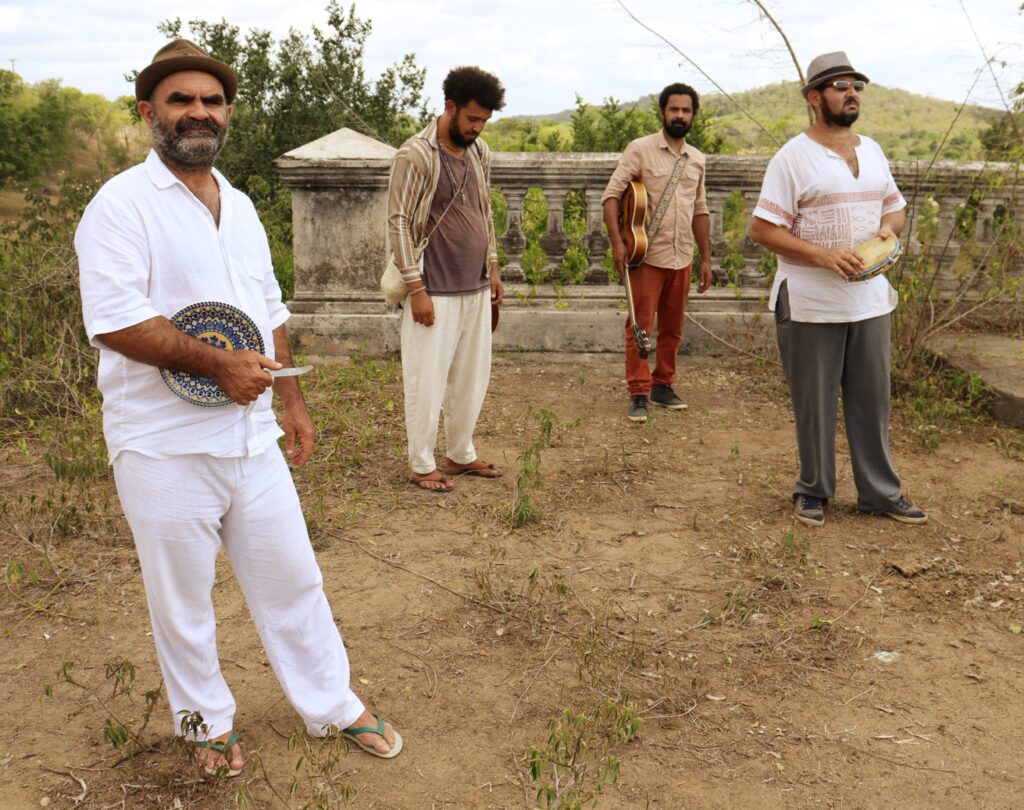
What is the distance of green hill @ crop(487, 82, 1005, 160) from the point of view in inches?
313

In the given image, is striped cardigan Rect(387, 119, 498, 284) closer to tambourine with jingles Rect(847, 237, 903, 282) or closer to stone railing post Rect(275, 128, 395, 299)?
tambourine with jingles Rect(847, 237, 903, 282)

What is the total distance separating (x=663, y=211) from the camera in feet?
21.3

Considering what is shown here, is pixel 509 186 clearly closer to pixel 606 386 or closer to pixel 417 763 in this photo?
pixel 606 386

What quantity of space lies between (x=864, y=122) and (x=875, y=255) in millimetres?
27340

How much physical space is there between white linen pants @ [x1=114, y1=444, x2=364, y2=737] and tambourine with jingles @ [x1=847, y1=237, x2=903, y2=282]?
2.84 metres

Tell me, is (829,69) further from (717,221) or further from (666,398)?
(717,221)

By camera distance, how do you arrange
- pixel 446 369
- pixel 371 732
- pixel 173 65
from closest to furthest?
pixel 173 65, pixel 371 732, pixel 446 369

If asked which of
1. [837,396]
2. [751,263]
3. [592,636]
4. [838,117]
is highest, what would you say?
[838,117]

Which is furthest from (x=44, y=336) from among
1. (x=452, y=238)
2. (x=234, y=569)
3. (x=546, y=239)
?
(x=234, y=569)

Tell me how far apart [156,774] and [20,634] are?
131cm

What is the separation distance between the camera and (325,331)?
7672mm

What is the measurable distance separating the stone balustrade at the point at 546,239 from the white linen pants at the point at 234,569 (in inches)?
187

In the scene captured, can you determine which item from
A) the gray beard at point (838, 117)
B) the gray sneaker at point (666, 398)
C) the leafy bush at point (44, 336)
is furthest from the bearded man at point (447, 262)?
the leafy bush at point (44, 336)

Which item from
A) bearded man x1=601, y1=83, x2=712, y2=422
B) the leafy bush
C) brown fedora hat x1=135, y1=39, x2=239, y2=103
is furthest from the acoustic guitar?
brown fedora hat x1=135, y1=39, x2=239, y2=103
